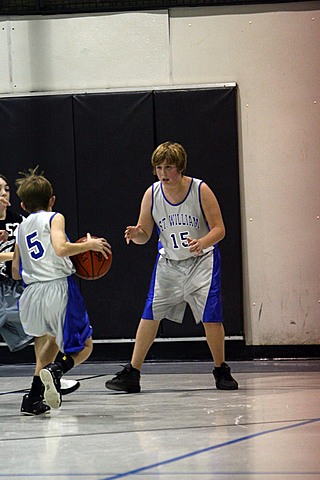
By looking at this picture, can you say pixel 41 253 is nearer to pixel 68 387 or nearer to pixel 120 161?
pixel 68 387

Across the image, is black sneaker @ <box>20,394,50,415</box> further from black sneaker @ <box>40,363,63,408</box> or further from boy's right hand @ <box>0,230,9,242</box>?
boy's right hand @ <box>0,230,9,242</box>

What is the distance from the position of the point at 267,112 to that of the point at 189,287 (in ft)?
7.63

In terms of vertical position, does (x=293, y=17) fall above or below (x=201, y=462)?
above

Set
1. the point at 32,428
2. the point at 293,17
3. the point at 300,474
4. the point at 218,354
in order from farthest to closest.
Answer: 1. the point at 293,17
2. the point at 218,354
3. the point at 32,428
4. the point at 300,474

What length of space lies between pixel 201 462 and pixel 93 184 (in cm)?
451

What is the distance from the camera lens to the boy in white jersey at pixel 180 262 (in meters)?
5.92

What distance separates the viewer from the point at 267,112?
25.5 feet

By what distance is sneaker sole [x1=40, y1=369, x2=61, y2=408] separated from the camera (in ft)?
16.1

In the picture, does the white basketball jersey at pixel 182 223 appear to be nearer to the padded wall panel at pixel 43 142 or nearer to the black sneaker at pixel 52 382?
the black sneaker at pixel 52 382

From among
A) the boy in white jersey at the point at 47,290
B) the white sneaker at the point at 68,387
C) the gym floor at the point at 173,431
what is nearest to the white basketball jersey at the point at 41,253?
the boy in white jersey at the point at 47,290

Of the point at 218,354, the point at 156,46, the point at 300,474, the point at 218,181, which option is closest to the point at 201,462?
the point at 300,474

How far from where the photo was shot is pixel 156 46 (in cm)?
789

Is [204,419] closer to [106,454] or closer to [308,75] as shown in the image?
[106,454]

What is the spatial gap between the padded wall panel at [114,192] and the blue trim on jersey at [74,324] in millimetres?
2753
